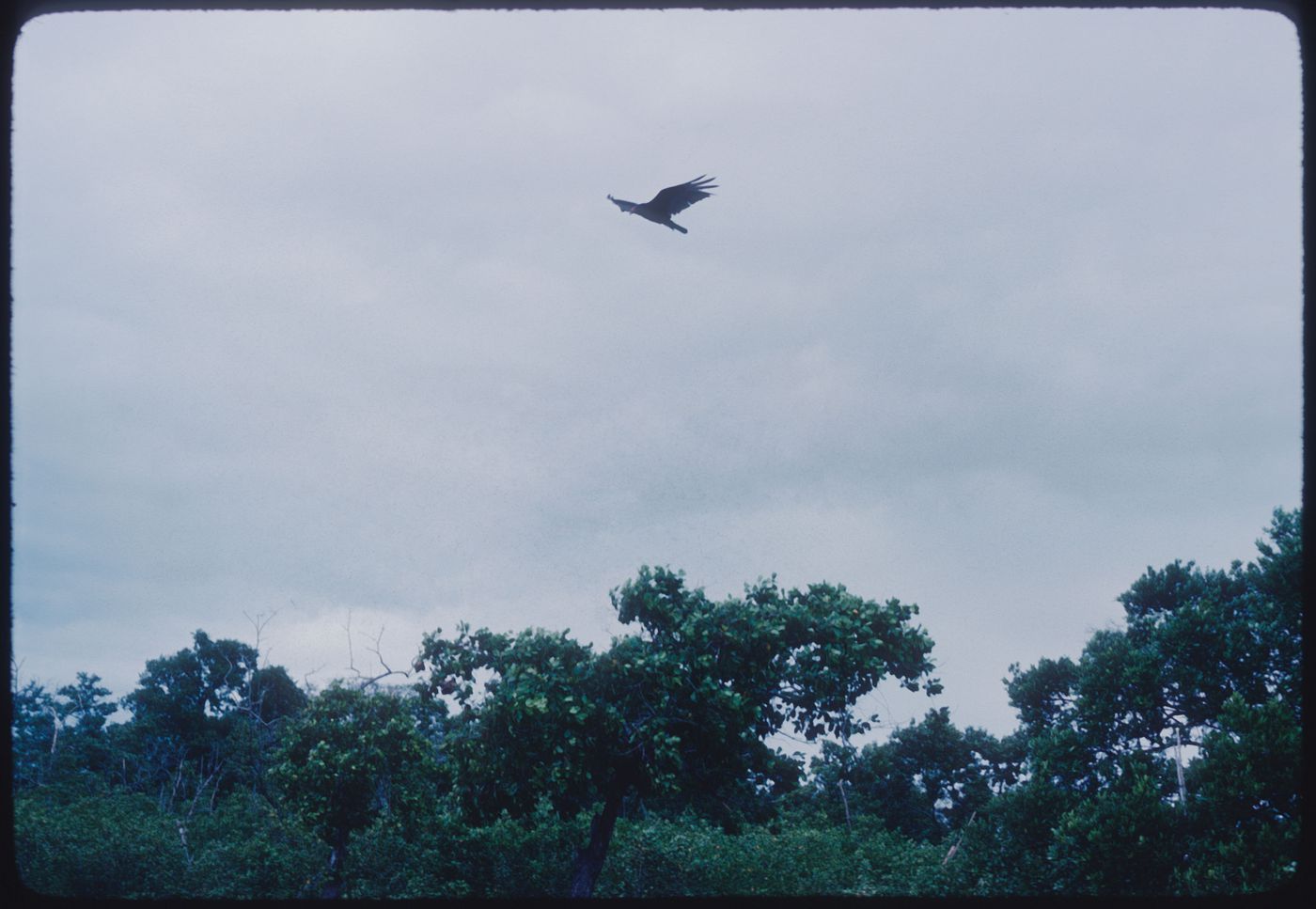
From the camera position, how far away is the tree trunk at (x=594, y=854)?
8555 mm

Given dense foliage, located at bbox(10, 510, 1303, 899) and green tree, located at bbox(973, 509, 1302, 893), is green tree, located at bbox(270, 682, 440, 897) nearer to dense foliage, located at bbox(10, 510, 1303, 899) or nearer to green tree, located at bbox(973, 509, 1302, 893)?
dense foliage, located at bbox(10, 510, 1303, 899)

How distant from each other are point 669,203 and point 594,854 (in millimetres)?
7052

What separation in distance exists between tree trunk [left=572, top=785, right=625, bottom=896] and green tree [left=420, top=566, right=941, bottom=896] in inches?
1.3

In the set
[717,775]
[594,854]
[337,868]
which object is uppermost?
[717,775]

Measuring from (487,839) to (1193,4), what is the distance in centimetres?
971

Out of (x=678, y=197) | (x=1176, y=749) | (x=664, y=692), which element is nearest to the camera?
(x=678, y=197)

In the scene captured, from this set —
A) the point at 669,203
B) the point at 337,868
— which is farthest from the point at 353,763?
the point at 669,203

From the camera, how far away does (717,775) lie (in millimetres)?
8312

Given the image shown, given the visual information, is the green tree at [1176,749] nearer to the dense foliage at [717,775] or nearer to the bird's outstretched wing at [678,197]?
the dense foliage at [717,775]

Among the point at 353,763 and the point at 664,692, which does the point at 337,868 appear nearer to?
the point at 353,763

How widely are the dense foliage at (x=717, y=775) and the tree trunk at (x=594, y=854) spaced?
0.10 feet

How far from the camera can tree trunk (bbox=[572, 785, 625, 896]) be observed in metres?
8.55

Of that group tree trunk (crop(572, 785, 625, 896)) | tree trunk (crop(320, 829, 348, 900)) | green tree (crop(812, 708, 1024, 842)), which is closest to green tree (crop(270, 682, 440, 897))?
tree trunk (crop(320, 829, 348, 900))

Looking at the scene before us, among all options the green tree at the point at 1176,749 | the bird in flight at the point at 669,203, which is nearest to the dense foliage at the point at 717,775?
the green tree at the point at 1176,749
